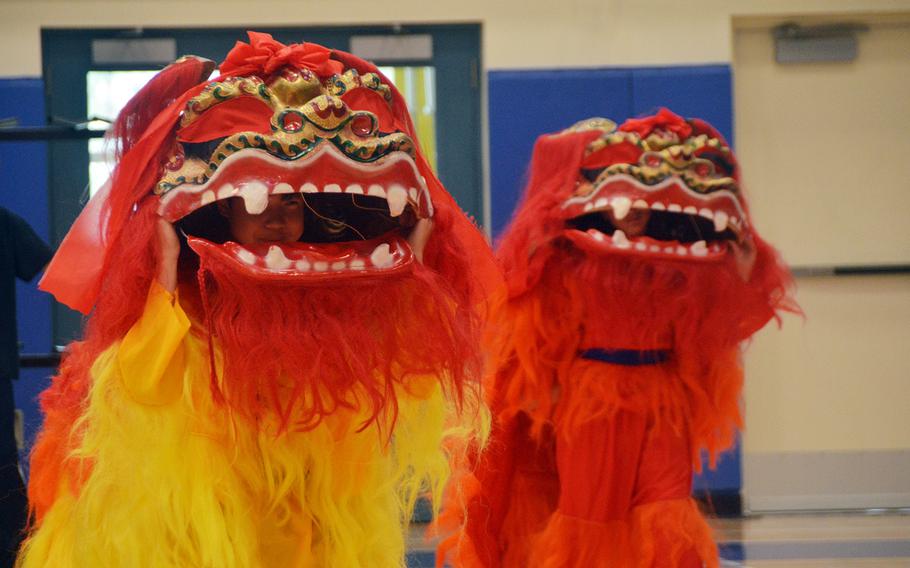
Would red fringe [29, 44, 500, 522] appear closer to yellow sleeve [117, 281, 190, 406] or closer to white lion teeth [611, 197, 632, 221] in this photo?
yellow sleeve [117, 281, 190, 406]

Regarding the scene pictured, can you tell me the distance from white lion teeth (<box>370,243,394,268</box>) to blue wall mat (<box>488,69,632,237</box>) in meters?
3.41

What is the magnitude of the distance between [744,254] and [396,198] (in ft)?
5.35

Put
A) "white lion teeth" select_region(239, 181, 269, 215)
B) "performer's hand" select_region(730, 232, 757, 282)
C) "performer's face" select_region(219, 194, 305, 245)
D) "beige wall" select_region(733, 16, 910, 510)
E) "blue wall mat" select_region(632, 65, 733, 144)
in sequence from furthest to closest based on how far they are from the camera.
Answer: "beige wall" select_region(733, 16, 910, 510), "blue wall mat" select_region(632, 65, 733, 144), "performer's hand" select_region(730, 232, 757, 282), "performer's face" select_region(219, 194, 305, 245), "white lion teeth" select_region(239, 181, 269, 215)

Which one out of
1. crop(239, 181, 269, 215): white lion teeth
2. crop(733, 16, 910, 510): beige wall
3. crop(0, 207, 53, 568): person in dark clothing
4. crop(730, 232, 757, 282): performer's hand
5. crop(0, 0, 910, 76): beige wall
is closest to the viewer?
crop(239, 181, 269, 215): white lion teeth

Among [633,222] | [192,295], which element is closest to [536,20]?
[633,222]

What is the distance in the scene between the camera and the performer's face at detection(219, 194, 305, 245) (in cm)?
242

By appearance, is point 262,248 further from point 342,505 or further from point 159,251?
point 342,505

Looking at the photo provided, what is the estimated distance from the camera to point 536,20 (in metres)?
5.67

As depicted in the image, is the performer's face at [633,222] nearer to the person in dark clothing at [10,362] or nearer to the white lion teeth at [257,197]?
the white lion teeth at [257,197]

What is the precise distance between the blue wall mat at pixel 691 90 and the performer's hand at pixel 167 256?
148 inches

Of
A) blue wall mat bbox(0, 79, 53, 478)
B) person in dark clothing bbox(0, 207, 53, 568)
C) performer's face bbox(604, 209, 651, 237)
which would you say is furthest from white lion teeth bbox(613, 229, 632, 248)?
blue wall mat bbox(0, 79, 53, 478)

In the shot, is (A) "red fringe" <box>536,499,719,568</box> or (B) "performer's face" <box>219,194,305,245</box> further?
(A) "red fringe" <box>536,499,719,568</box>

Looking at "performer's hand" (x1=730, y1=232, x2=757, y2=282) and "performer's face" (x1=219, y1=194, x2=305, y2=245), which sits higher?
"performer's face" (x1=219, y1=194, x2=305, y2=245)

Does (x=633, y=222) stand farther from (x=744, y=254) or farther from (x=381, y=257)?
(x=381, y=257)
